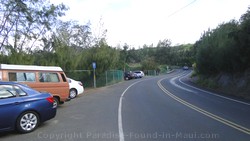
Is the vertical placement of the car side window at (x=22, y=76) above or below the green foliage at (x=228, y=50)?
below

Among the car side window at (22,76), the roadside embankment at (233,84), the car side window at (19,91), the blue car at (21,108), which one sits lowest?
the roadside embankment at (233,84)

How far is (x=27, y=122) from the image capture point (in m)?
8.17

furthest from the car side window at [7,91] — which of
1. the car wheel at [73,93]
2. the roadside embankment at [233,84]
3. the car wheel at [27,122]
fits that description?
the roadside embankment at [233,84]

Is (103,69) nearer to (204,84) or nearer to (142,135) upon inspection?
(204,84)

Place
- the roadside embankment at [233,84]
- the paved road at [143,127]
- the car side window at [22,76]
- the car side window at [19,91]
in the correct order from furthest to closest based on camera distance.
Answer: the roadside embankment at [233,84], the car side window at [22,76], the car side window at [19,91], the paved road at [143,127]

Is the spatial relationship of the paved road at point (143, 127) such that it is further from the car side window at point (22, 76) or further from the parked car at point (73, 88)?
the parked car at point (73, 88)

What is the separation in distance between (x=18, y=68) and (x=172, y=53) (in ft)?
382

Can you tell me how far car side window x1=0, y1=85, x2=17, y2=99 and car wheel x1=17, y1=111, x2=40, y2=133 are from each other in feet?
2.17

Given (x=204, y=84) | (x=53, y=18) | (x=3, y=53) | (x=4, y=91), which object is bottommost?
(x=204, y=84)

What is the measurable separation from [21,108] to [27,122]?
0.50m

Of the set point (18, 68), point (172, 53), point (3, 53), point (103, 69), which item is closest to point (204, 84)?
point (103, 69)

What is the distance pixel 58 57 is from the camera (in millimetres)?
26750

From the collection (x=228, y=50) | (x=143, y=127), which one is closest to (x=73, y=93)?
(x=143, y=127)

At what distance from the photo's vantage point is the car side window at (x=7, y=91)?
7.80 metres
